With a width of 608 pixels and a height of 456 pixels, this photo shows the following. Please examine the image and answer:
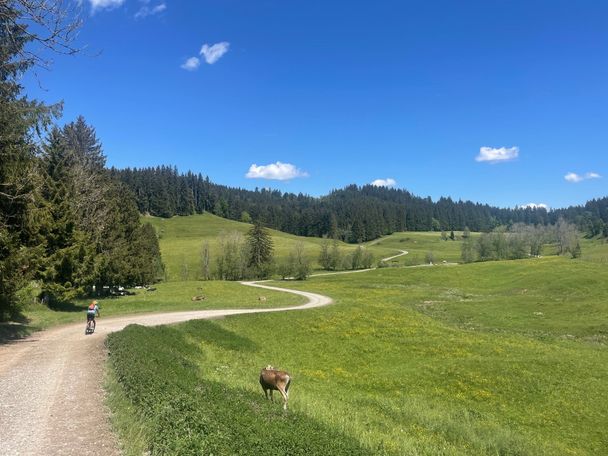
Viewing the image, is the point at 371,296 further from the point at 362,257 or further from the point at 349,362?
the point at 362,257

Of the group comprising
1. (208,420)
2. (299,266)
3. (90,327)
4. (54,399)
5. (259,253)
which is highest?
(259,253)

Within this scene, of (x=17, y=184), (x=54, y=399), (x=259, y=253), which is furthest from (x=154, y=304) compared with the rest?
(x=259, y=253)

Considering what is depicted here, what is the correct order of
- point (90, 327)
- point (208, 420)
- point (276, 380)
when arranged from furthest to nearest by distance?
point (90, 327)
point (276, 380)
point (208, 420)

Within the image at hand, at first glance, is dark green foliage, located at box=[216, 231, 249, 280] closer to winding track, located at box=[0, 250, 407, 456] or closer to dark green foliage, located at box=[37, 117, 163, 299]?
dark green foliage, located at box=[37, 117, 163, 299]

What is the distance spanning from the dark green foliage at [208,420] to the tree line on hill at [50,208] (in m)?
8.37

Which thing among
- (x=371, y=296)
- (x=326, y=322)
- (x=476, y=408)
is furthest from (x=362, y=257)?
(x=476, y=408)

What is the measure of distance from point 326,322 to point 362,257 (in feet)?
333

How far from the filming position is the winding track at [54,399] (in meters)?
10.6

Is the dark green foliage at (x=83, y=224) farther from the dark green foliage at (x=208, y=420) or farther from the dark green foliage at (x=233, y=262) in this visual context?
the dark green foliage at (x=233, y=262)

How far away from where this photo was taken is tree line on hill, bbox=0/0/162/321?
68.9 ft

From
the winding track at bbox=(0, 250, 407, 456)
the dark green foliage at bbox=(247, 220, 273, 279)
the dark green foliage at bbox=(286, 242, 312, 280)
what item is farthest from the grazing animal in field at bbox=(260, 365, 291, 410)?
the dark green foliage at bbox=(247, 220, 273, 279)

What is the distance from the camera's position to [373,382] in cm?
2455

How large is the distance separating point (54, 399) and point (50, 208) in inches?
966

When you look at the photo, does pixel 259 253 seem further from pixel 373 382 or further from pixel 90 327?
pixel 373 382
